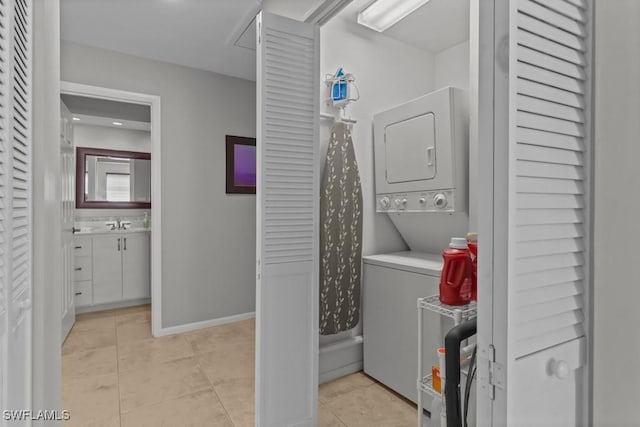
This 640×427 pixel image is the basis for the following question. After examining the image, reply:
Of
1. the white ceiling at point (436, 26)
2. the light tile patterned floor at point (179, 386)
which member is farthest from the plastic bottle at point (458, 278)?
the white ceiling at point (436, 26)

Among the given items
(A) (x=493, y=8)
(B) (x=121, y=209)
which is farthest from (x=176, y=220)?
(A) (x=493, y=8)

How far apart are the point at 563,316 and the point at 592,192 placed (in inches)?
10.9

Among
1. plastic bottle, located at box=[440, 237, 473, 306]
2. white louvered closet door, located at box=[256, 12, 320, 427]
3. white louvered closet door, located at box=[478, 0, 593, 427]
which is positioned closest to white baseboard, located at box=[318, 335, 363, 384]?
white louvered closet door, located at box=[256, 12, 320, 427]

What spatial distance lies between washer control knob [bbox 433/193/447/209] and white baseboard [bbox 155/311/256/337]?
250 centimetres

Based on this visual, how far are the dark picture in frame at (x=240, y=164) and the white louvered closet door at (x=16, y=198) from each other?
2.53 meters

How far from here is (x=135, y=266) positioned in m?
4.09

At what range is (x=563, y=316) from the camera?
0.68 m

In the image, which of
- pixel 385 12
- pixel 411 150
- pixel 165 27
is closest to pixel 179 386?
pixel 411 150

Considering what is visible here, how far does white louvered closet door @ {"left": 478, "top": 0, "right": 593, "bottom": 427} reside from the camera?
59 centimetres

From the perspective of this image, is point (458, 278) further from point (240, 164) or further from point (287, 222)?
point (240, 164)

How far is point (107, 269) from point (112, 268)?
0.17ft

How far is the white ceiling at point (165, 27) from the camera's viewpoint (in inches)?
92.3

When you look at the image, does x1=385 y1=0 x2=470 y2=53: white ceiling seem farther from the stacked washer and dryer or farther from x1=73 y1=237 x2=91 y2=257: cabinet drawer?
x1=73 y1=237 x2=91 y2=257: cabinet drawer

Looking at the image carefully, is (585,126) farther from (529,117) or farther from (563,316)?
(563,316)
